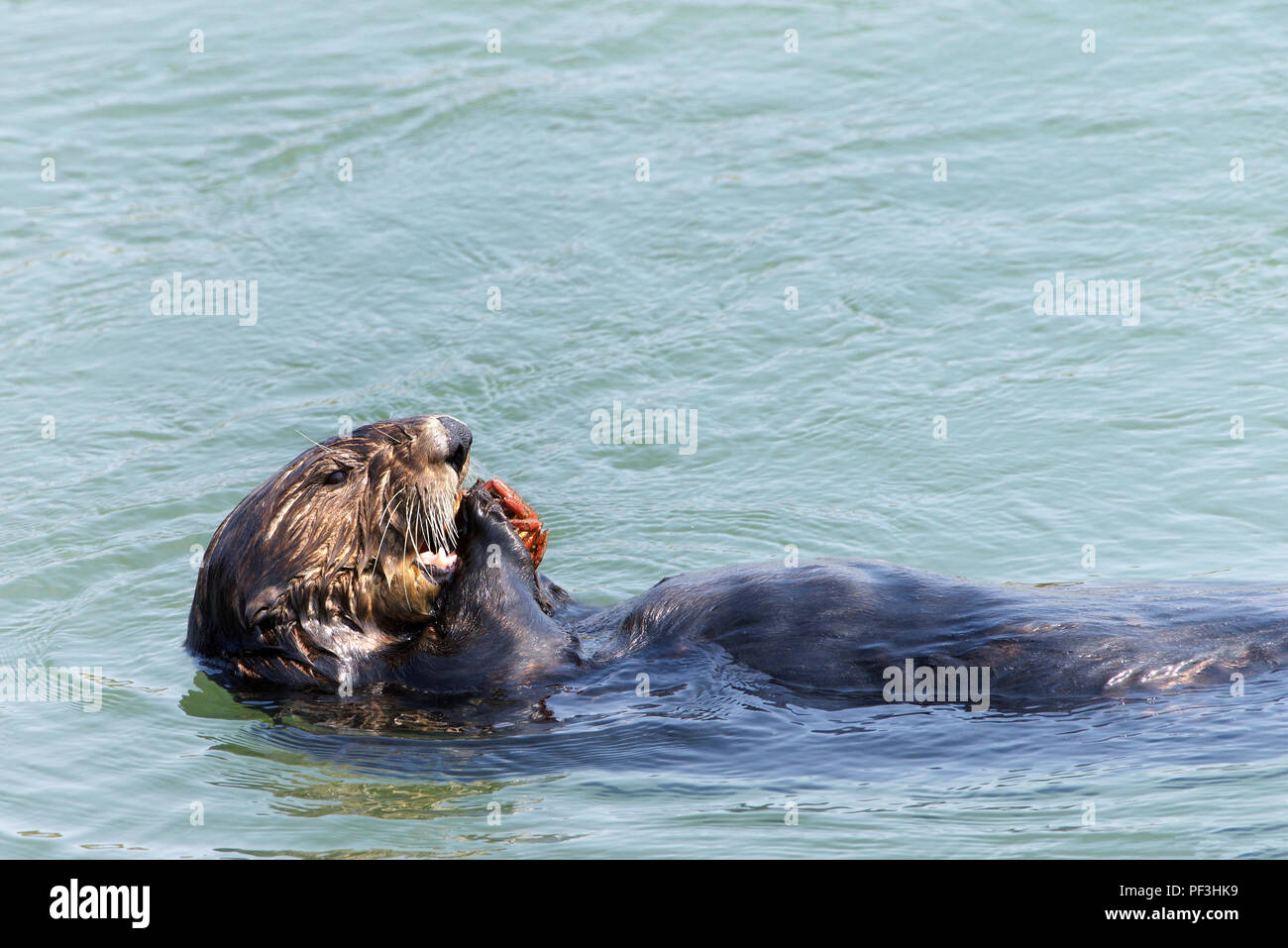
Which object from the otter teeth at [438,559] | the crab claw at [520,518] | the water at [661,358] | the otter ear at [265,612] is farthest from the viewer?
the crab claw at [520,518]

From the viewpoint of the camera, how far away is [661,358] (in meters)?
7.99

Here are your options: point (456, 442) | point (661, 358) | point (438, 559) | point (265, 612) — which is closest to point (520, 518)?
point (438, 559)

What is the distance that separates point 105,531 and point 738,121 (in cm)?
541

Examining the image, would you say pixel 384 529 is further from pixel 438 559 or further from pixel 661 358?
pixel 661 358

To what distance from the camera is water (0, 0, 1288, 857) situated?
4512 mm

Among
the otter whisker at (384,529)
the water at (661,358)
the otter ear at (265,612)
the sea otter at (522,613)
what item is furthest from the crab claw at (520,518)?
the otter ear at (265,612)

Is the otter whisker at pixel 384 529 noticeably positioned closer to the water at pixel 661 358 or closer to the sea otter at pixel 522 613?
the sea otter at pixel 522 613

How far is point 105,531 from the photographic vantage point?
6.83 metres

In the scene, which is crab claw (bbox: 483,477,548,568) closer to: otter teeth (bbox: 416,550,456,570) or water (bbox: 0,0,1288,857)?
otter teeth (bbox: 416,550,456,570)

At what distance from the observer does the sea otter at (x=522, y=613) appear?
454cm

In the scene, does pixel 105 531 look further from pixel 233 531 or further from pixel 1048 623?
pixel 1048 623

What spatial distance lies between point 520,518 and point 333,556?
729 mm
